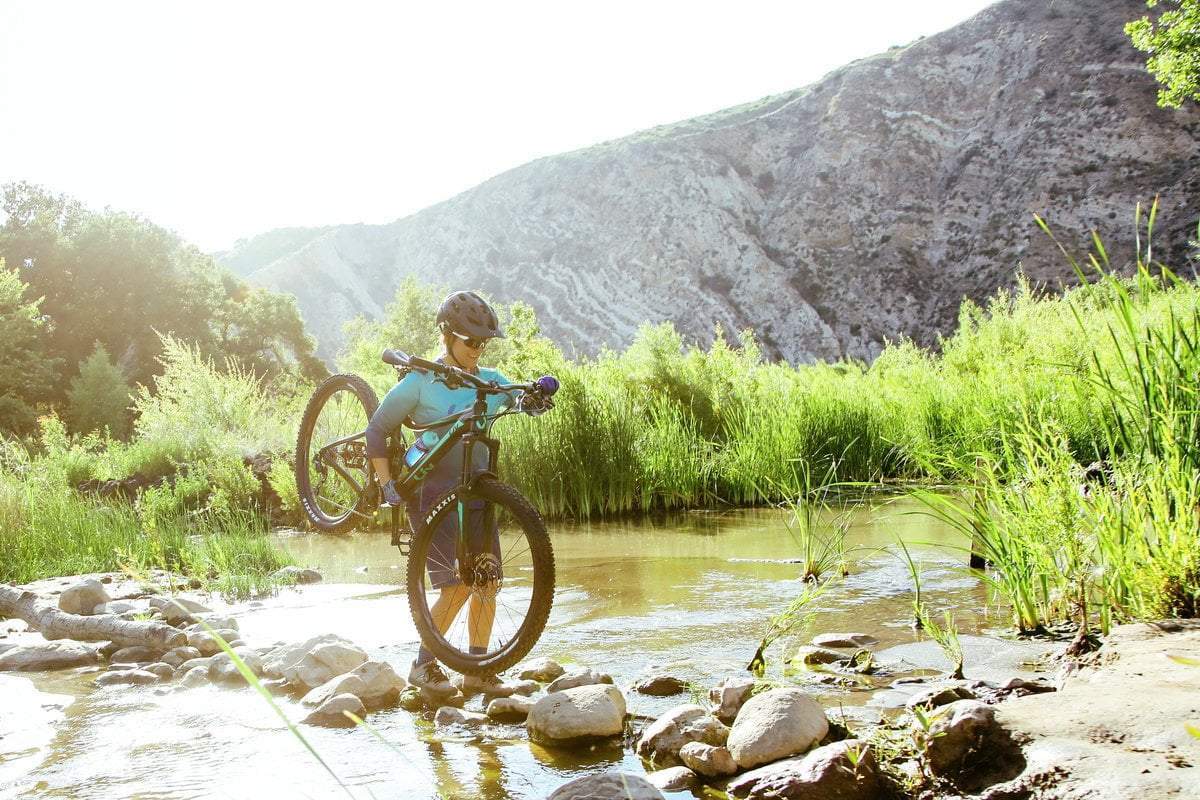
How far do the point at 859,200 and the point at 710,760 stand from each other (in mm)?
49163

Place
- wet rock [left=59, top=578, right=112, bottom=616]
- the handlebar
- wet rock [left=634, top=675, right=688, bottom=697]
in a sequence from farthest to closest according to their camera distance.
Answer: wet rock [left=59, top=578, right=112, bottom=616] < the handlebar < wet rock [left=634, top=675, right=688, bottom=697]

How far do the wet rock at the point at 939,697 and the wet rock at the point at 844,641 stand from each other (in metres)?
1.00

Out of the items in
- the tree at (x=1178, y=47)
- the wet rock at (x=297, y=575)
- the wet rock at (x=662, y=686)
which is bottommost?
the wet rock at (x=297, y=575)

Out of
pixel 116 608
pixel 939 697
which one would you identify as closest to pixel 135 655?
pixel 116 608

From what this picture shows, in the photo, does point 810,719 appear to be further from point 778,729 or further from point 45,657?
point 45,657

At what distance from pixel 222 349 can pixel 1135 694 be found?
41.8 m

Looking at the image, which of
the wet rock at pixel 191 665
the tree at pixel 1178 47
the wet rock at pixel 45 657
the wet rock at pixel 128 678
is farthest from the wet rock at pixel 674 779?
the tree at pixel 1178 47

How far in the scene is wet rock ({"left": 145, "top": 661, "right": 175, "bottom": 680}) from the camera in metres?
4.41

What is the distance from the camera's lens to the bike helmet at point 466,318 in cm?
417

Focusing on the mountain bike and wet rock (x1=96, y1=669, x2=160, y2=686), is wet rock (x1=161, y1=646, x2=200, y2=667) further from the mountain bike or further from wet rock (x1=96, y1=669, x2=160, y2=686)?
the mountain bike

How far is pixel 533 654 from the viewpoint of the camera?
452cm

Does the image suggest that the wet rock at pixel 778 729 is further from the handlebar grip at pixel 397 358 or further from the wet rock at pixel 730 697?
the handlebar grip at pixel 397 358

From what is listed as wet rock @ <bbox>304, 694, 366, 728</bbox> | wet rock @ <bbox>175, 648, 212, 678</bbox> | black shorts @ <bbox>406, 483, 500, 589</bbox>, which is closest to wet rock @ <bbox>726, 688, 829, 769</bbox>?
black shorts @ <bbox>406, 483, 500, 589</bbox>

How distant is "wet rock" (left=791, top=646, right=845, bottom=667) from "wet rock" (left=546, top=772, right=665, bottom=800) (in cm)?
164
